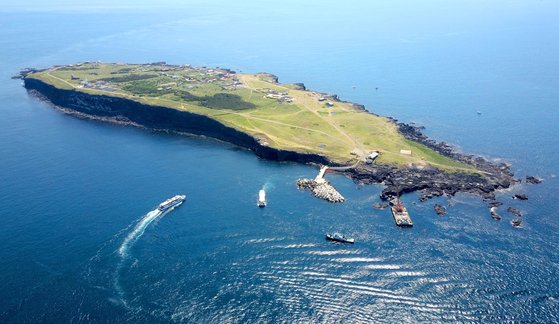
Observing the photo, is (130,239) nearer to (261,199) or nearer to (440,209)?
(261,199)

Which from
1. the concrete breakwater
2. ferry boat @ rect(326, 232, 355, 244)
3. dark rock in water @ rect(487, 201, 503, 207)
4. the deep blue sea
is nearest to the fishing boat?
the deep blue sea

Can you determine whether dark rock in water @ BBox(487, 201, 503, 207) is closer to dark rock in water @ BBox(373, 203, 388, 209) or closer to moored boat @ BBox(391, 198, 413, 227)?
moored boat @ BBox(391, 198, 413, 227)

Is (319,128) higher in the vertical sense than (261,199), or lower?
higher

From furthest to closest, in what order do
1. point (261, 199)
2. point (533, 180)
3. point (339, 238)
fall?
1. point (533, 180)
2. point (261, 199)
3. point (339, 238)

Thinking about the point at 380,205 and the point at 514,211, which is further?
the point at 380,205

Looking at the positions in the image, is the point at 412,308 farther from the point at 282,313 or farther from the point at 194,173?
the point at 194,173

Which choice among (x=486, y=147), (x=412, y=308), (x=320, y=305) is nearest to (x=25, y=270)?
(x=320, y=305)

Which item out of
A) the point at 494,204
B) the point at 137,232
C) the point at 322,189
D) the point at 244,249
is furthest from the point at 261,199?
the point at 494,204

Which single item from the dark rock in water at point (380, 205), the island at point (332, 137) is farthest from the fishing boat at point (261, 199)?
the dark rock in water at point (380, 205)
